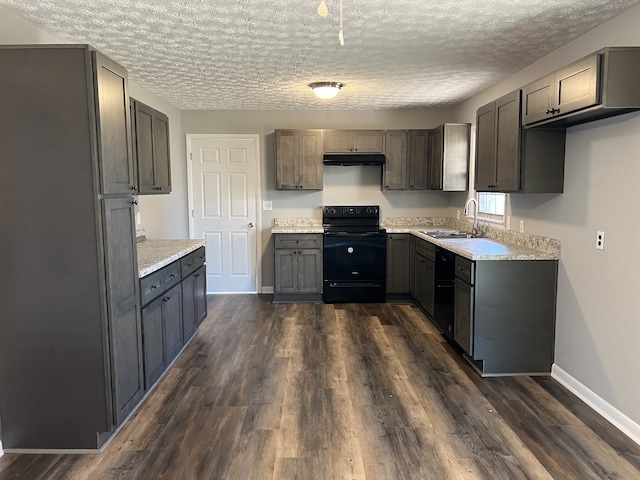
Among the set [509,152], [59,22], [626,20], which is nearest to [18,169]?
[59,22]

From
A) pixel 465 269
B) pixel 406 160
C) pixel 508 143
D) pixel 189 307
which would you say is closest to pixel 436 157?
pixel 406 160

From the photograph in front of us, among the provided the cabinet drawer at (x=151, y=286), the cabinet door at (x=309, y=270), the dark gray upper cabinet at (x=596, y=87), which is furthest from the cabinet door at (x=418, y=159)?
the cabinet drawer at (x=151, y=286)

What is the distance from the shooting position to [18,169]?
2125mm

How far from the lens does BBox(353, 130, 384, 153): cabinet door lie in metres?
5.39

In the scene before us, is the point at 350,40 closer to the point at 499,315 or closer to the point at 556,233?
the point at 556,233

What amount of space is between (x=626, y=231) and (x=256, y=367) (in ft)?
8.89

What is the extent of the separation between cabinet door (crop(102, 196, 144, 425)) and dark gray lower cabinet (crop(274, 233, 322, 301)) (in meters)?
2.71

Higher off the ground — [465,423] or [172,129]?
[172,129]

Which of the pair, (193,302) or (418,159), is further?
(418,159)

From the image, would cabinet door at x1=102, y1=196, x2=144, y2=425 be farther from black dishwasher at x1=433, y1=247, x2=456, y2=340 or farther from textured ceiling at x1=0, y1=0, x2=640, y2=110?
black dishwasher at x1=433, y1=247, x2=456, y2=340

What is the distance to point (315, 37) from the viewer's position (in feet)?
9.56

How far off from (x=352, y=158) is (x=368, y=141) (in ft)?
0.99

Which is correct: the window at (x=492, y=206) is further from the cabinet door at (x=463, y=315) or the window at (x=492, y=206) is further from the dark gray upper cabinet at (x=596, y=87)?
the dark gray upper cabinet at (x=596, y=87)

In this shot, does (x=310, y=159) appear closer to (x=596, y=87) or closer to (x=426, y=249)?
(x=426, y=249)
